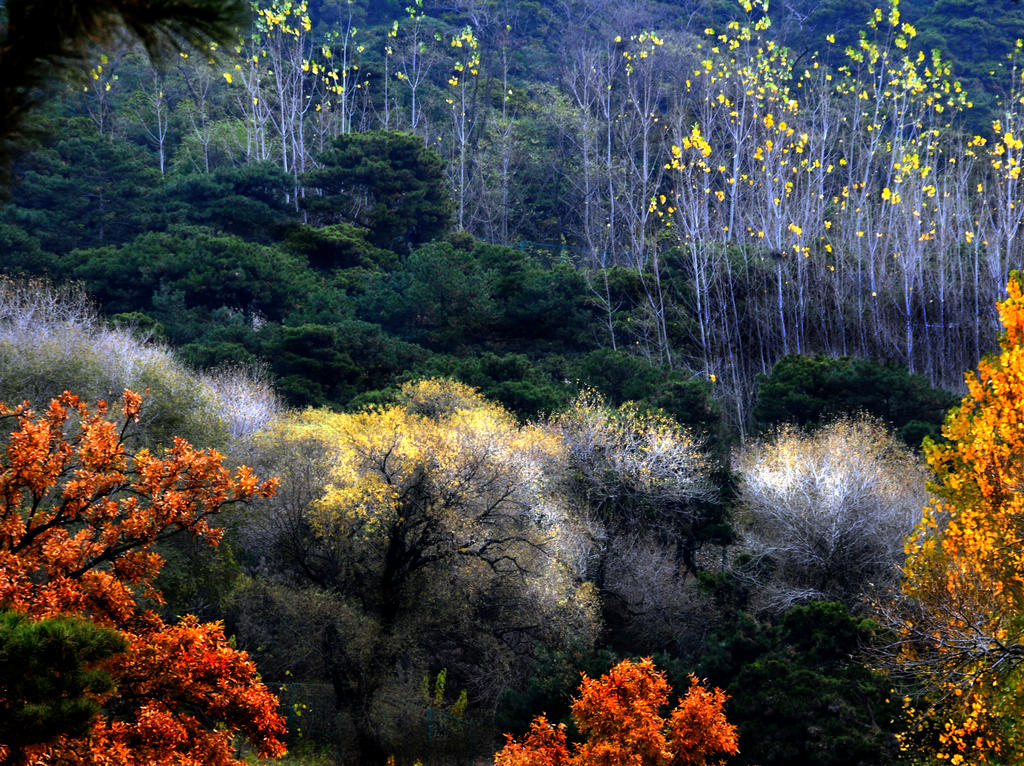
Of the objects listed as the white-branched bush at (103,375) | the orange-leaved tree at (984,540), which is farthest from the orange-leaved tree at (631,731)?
the white-branched bush at (103,375)

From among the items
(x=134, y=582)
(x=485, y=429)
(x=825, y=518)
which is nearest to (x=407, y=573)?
(x=485, y=429)

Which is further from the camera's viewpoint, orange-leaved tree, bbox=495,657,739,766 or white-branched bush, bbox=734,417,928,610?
white-branched bush, bbox=734,417,928,610

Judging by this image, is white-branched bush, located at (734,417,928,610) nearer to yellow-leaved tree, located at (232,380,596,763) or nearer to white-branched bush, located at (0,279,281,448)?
yellow-leaved tree, located at (232,380,596,763)

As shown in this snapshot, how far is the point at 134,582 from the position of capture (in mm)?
10000

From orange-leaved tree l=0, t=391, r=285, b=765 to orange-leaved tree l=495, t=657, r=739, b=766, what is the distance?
14.6 feet

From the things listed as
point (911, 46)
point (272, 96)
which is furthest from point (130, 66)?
point (911, 46)

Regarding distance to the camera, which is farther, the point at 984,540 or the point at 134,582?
the point at 984,540

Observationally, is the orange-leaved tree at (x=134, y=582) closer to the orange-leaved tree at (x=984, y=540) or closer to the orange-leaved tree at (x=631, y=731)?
the orange-leaved tree at (x=631, y=731)

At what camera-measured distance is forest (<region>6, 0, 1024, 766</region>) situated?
9320 millimetres

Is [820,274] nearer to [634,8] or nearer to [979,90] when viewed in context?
[979,90]

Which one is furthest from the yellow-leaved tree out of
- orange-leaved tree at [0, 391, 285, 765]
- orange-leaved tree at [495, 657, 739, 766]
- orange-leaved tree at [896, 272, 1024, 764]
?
orange-leaved tree at [0, 391, 285, 765]

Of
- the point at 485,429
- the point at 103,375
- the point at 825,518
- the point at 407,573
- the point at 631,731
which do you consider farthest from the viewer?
the point at 825,518

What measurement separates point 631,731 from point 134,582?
20.9 feet

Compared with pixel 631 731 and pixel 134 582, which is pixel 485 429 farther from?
pixel 134 582
